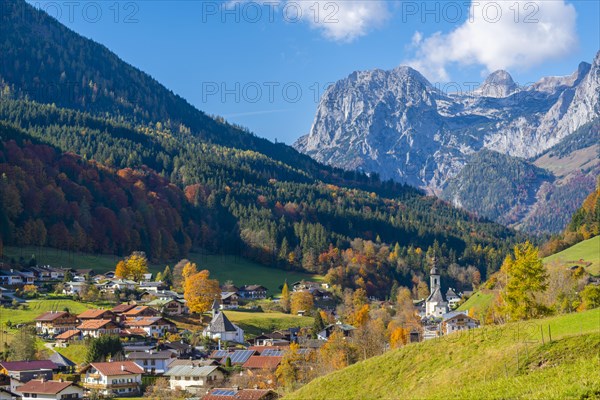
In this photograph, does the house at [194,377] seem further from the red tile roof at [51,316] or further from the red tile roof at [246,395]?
the red tile roof at [51,316]

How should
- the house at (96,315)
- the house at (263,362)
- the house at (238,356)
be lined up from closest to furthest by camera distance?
the house at (263,362) → the house at (238,356) → the house at (96,315)

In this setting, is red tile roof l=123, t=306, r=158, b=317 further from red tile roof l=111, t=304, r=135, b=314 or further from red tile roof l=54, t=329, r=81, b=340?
red tile roof l=54, t=329, r=81, b=340

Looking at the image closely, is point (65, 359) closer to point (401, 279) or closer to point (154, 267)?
point (154, 267)

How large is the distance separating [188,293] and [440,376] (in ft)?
265

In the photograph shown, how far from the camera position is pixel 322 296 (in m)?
143

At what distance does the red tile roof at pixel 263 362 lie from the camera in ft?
245

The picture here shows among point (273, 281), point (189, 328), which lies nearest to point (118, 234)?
point (273, 281)

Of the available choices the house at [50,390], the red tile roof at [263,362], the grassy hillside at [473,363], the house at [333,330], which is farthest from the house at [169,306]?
the grassy hillside at [473,363]

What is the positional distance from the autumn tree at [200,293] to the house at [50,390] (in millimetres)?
42630

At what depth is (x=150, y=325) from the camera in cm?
9750

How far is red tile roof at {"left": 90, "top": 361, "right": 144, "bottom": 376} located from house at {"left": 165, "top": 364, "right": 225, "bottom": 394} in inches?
131

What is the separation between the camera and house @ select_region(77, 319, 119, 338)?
294 feet

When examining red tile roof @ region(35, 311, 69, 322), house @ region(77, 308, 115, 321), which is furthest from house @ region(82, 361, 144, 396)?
house @ region(77, 308, 115, 321)

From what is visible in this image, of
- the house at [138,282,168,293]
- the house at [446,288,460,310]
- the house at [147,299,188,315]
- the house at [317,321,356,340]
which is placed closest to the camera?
the house at [317,321,356,340]
